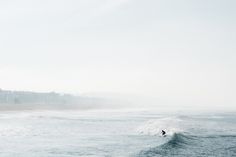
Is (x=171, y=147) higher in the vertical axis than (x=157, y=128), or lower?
lower

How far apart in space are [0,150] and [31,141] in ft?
26.7

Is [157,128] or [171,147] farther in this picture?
[157,128]

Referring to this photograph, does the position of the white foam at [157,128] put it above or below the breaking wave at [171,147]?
above

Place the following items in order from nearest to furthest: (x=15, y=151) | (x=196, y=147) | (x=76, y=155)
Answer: (x=76, y=155) → (x=15, y=151) → (x=196, y=147)

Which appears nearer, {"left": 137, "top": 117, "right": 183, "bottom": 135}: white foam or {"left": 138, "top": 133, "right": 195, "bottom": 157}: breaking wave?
{"left": 138, "top": 133, "right": 195, "bottom": 157}: breaking wave

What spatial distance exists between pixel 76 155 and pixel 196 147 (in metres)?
15.0

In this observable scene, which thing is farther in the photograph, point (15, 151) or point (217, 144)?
point (217, 144)

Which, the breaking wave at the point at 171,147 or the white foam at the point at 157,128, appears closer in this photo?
the breaking wave at the point at 171,147

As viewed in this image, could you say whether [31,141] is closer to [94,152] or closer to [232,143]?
[94,152]

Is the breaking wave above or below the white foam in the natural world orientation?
below

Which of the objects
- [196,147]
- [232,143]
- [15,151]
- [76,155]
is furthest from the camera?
[232,143]

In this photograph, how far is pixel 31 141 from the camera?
50.2m

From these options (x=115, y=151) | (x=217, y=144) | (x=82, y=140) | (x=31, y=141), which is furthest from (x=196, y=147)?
(x=31, y=141)

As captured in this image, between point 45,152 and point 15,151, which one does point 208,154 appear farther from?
point 15,151
